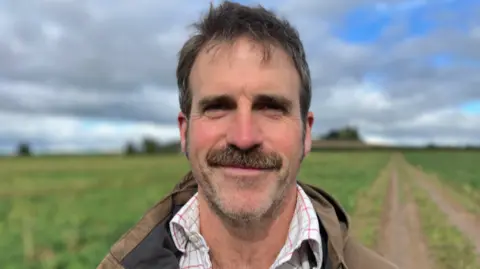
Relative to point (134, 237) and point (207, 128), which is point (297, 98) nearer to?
point (207, 128)

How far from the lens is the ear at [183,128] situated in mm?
2896

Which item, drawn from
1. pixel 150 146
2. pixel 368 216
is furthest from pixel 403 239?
pixel 150 146

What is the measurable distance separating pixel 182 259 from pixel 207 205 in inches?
12.8

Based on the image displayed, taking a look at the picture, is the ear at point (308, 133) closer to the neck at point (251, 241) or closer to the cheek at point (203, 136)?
the neck at point (251, 241)

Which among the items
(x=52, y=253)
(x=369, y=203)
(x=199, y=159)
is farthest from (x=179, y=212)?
(x=369, y=203)

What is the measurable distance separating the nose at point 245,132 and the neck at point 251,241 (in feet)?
1.37

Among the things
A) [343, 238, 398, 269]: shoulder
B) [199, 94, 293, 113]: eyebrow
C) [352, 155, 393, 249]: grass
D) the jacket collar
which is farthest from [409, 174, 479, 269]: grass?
[199, 94, 293, 113]: eyebrow

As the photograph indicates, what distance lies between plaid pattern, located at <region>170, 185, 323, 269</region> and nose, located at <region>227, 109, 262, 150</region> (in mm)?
509

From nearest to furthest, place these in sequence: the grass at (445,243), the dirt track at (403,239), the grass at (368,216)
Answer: the grass at (445,243) < the dirt track at (403,239) < the grass at (368,216)

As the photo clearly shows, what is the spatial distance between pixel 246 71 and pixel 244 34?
0.90ft

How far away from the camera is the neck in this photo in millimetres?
2732

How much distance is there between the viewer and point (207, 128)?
2600 mm

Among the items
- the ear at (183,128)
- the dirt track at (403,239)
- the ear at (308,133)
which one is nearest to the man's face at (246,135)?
the ear at (308,133)

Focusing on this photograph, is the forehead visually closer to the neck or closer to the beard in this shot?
the beard
